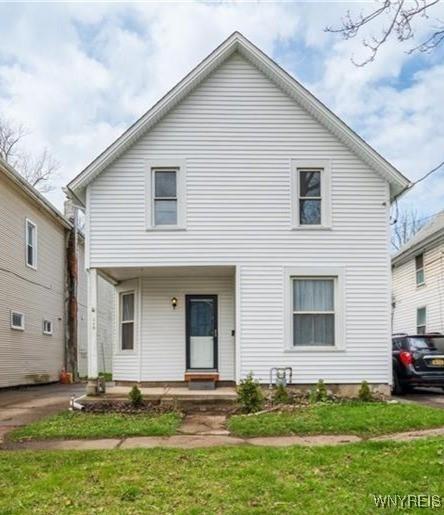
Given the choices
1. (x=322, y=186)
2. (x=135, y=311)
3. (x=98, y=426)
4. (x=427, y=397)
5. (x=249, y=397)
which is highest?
(x=322, y=186)

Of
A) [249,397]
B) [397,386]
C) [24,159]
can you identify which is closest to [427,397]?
[397,386]

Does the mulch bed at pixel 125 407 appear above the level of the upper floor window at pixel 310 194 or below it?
below

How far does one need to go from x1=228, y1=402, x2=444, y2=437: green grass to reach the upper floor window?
435 centimetres

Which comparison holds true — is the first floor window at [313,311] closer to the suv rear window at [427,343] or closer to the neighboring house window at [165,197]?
the suv rear window at [427,343]

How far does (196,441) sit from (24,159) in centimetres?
2953

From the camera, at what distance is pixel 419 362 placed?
1345 cm

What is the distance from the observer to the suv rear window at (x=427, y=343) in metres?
13.6

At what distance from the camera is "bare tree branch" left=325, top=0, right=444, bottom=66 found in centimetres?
512

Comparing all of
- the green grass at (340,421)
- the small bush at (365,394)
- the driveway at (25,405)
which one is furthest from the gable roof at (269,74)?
the green grass at (340,421)

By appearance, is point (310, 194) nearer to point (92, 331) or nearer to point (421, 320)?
point (92, 331)

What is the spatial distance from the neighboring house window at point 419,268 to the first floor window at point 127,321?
11.5 metres

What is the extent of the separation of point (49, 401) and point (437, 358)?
29.5 feet

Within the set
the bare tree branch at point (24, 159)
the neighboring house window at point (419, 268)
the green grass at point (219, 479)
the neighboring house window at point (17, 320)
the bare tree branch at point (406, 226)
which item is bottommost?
the green grass at point (219, 479)

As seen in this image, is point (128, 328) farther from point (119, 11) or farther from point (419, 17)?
point (419, 17)
